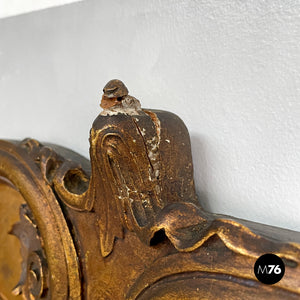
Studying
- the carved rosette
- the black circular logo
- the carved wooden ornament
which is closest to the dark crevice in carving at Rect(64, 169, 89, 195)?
the carved wooden ornament

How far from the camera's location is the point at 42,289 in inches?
24.6

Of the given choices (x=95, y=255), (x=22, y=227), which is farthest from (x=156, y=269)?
(x=22, y=227)

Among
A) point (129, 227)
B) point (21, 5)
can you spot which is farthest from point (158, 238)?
point (21, 5)

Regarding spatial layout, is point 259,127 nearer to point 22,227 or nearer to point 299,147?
point 299,147

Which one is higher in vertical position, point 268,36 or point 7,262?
point 268,36

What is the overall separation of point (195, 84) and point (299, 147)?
6.5 inches

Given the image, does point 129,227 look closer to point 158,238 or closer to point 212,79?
point 158,238

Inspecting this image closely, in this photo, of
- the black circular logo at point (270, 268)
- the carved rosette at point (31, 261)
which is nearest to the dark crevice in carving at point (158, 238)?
the black circular logo at point (270, 268)

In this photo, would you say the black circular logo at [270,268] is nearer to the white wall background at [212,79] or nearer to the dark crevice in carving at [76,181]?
the white wall background at [212,79]

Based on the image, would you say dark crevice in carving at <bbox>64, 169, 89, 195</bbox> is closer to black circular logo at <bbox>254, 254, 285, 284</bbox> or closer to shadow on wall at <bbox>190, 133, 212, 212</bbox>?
shadow on wall at <bbox>190, 133, 212, 212</bbox>

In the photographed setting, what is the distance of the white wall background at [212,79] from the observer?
44 cm

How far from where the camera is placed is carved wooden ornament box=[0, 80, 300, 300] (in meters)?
0.37

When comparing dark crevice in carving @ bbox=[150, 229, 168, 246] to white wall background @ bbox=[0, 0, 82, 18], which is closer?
dark crevice in carving @ bbox=[150, 229, 168, 246]

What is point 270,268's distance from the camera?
33 centimetres
